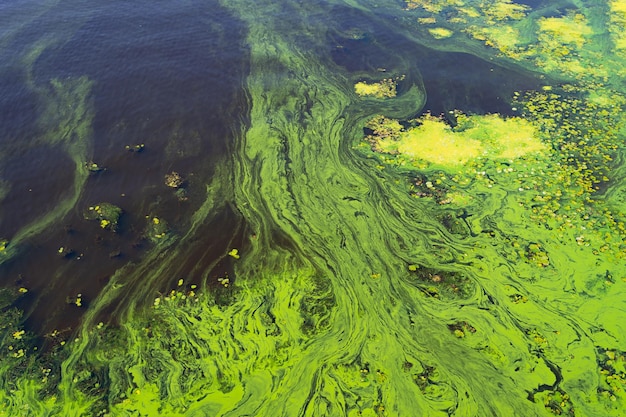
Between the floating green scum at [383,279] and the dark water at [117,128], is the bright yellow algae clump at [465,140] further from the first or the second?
the dark water at [117,128]

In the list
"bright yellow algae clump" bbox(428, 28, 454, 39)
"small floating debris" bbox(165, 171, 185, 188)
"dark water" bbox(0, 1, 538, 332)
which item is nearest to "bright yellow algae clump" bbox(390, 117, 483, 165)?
"dark water" bbox(0, 1, 538, 332)

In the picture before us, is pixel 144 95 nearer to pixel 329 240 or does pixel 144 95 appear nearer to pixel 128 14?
pixel 128 14

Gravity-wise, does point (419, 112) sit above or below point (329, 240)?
above

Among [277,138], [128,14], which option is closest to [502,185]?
[277,138]

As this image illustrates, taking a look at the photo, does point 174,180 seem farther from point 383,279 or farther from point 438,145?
point 438,145

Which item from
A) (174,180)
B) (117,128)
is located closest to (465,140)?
(174,180)

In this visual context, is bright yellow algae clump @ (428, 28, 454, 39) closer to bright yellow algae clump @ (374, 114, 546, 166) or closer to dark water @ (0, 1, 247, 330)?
bright yellow algae clump @ (374, 114, 546, 166)
